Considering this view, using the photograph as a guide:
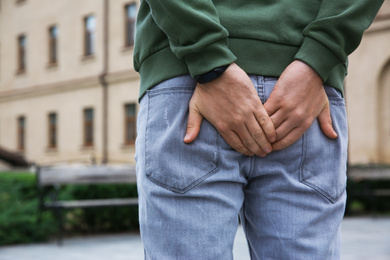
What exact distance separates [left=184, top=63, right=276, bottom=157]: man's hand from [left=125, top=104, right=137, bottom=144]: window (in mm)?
19253

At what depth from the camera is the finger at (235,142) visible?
1240 millimetres

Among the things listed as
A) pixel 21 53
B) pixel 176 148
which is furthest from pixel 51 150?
pixel 176 148

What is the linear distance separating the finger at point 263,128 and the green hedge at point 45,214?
A: 594 centimetres

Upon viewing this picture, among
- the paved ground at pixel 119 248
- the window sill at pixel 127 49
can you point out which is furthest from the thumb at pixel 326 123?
the window sill at pixel 127 49

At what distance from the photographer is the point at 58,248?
6449 mm

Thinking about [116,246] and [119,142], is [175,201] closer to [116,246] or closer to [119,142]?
[116,246]

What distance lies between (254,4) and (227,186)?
0.42 metres

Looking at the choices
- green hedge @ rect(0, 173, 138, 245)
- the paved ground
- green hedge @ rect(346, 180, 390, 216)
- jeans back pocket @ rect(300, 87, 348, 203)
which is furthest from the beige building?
jeans back pocket @ rect(300, 87, 348, 203)

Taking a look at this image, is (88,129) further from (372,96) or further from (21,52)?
(372,96)

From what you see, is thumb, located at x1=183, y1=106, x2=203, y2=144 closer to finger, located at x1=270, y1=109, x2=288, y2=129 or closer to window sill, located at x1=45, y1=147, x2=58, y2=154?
finger, located at x1=270, y1=109, x2=288, y2=129

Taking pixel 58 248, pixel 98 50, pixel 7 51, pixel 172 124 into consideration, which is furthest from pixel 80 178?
pixel 7 51

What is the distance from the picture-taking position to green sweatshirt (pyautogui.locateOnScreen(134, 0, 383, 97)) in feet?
4.00

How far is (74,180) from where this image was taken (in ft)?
23.8

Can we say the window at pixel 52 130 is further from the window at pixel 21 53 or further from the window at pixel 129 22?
the window at pixel 129 22
